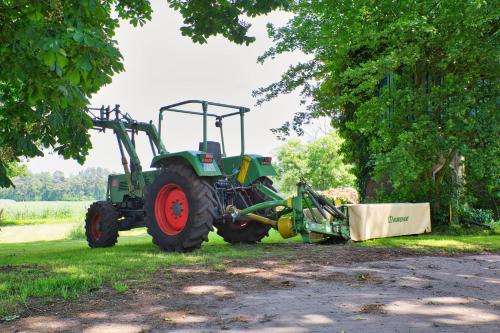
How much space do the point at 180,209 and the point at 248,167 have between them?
5.37 feet

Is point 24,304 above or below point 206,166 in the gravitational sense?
below

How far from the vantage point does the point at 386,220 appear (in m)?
9.41

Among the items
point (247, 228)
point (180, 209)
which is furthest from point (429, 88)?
point (180, 209)

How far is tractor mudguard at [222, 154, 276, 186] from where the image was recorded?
9.10 meters

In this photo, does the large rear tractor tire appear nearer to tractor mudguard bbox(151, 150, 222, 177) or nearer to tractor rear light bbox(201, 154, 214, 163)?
tractor mudguard bbox(151, 150, 222, 177)

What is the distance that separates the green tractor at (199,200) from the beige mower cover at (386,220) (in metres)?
0.28

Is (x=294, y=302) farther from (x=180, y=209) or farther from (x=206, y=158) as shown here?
(x=180, y=209)

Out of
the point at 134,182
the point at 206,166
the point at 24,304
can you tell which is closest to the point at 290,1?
the point at 206,166

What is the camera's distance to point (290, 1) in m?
9.52

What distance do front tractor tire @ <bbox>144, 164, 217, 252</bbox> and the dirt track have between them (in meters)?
1.57

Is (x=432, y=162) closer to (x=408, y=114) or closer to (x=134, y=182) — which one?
(x=408, y=114)

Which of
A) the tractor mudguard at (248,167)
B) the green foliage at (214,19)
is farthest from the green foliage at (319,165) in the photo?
the tractor mudguard at (248,167)

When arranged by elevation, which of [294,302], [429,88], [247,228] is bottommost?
[294,302]

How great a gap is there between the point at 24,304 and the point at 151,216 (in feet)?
14.3
